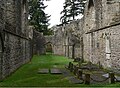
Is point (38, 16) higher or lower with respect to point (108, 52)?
higher

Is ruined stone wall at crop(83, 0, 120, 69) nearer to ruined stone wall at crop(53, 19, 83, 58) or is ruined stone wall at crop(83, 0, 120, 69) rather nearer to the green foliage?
ruined stone wall at crop(53, 19, 83, 58)

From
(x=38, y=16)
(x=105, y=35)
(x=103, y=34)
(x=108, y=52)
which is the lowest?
(x=108, y=52)

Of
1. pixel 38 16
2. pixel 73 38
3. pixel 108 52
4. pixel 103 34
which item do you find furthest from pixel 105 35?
pixel 38 16

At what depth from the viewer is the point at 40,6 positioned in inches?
1806

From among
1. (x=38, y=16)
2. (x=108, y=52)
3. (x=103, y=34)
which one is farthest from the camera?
(x=38, y=16)

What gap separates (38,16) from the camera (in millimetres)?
44312

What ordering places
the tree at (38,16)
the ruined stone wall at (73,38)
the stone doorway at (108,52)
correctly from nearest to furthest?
the stone doorway at (108,52), the ruined stone wall at (73,38), the tree at (38,16)

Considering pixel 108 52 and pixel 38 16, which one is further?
pixel 38 16

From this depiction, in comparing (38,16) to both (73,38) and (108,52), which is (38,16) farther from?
(108,52)

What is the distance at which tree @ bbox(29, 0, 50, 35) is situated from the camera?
4400cm

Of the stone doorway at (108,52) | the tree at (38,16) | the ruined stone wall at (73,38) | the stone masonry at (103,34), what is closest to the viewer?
the stone masonry at (103,34)

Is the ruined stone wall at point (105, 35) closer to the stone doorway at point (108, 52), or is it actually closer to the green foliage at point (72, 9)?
the stone doorway at point (108, 52)

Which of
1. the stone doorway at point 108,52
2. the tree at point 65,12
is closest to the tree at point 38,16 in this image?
the tree at point 65,12

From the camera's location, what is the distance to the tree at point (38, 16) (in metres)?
44.0
